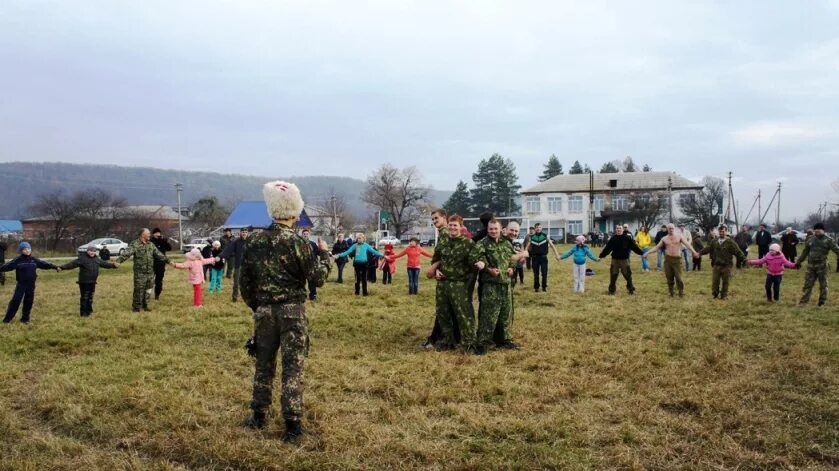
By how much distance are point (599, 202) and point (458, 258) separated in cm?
6970

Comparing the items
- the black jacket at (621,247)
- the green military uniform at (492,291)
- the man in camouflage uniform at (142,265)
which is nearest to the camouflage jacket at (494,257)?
the green military uniform at (492,291)

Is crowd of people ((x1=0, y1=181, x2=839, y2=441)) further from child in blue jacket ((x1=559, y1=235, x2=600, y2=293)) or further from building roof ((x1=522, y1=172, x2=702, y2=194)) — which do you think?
building roof ((x1=522, y1=172, x2=702, y2=194))

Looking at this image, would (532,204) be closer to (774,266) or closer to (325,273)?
(774,266)

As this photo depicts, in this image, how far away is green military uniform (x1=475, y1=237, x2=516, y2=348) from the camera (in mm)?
8273

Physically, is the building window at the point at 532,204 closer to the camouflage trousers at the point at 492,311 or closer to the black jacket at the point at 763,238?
the black jacket at the point at 763,238

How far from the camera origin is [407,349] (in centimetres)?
859

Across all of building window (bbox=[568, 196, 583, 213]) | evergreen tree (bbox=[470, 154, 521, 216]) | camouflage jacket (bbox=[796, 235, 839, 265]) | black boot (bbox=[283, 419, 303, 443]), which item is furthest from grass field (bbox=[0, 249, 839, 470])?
evergreen tree (bbox=[470, 154, 521, 216])

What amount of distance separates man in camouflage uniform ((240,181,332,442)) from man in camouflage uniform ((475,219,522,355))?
146 inches

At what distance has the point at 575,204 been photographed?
7394 centimetres

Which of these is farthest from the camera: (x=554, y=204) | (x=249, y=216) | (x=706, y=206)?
(x=554, y=204)

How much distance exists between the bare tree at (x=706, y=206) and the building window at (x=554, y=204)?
15093 mm

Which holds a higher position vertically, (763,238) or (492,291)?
(763,238)

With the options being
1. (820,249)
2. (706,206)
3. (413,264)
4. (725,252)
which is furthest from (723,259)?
(706,206)

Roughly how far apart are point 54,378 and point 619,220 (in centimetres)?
6863
